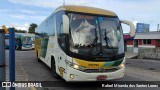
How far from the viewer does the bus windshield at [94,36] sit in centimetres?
974

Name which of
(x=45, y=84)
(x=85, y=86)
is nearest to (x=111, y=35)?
(x=85, y=86)

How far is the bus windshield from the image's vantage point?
9742 mm

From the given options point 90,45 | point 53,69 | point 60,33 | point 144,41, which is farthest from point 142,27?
point 90,45

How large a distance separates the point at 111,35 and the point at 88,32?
0.93 meters

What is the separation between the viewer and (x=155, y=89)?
10344mm

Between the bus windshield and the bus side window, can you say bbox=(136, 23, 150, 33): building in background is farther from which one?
the bus windshield

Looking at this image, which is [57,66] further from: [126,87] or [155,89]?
[155,89]

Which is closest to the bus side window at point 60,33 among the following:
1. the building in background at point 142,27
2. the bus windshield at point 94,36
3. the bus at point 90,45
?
the bus at point 90,45

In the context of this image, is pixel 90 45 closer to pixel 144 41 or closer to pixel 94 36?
pixel 94 36

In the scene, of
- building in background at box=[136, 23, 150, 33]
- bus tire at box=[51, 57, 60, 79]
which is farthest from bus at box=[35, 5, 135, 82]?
building in background at box=[136, 23, 150, 33]

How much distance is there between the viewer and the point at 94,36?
9.95 metres

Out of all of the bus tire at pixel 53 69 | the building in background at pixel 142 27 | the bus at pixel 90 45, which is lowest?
the bus tire at pixel 53 69

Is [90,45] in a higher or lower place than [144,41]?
higher

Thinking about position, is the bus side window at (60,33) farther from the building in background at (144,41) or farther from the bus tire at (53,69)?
the building in background at (144,41)
